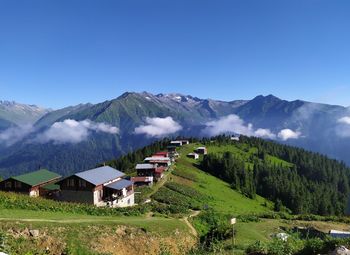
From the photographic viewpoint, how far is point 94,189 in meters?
75.8

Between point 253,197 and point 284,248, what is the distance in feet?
414

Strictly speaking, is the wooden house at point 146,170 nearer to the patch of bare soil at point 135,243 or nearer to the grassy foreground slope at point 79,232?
the grassy foreground slope at point 79,232

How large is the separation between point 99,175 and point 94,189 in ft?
18.1

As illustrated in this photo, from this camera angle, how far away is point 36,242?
34.1 meters

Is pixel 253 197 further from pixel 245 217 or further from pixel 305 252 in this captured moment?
pixel 305 252

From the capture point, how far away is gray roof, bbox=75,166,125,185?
251ft

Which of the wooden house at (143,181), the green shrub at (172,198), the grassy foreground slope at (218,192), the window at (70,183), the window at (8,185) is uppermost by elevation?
the window at (70,183)

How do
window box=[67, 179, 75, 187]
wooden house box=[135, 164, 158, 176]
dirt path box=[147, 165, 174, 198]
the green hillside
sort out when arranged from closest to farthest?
the green hillside
window box=[67, 179, 75, 187]
dirt path box=[147, 165, 174, 198]
wooden house box=[135, 164, 158, 176]

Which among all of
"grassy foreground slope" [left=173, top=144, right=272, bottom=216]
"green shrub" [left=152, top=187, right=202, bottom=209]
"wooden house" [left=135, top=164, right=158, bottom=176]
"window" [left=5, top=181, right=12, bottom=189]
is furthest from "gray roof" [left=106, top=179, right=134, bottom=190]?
"wooden house" [left=135, top=164, right=158, bottom=176]

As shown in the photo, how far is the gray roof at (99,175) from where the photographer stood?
7666 centimetres

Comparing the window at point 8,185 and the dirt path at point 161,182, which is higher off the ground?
the window at point 8,185

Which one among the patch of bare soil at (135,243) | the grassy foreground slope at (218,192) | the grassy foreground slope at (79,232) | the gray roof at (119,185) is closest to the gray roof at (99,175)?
the gray roof at (119,185)

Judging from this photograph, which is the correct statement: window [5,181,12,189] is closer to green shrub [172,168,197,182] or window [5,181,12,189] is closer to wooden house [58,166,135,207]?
wooden house [58,166,135,207]

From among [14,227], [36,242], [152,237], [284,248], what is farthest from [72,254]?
[284,248]
